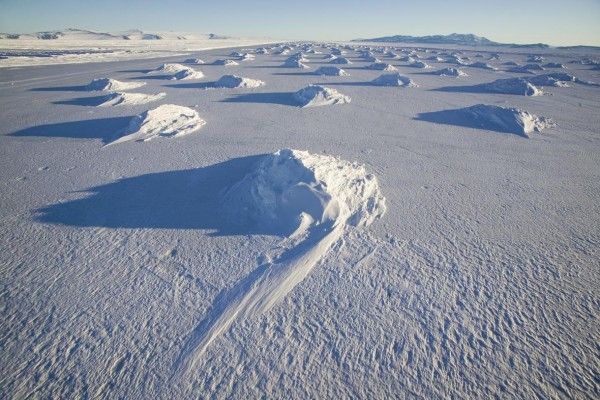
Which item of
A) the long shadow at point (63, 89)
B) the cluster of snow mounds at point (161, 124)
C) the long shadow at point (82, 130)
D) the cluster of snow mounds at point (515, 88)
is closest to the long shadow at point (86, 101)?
the long shadow at point (63, 89)

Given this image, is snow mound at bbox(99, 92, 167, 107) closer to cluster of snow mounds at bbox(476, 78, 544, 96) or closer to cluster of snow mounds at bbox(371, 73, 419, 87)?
cluster of snow mounds at bbox(371, 73, 419, 87)

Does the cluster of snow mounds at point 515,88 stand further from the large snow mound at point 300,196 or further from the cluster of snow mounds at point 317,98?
the large snow mound at point 300,196

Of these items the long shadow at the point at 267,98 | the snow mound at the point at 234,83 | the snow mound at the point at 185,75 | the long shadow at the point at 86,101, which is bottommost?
the long shadow at the point at 86,101

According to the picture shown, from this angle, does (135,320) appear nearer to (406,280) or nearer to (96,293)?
(96,293)

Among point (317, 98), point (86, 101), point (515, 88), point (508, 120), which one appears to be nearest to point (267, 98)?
point (317, 98)

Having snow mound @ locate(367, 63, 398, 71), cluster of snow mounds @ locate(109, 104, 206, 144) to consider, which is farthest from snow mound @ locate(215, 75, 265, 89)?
snow mound @ locate(367, 63, 398, 71)
